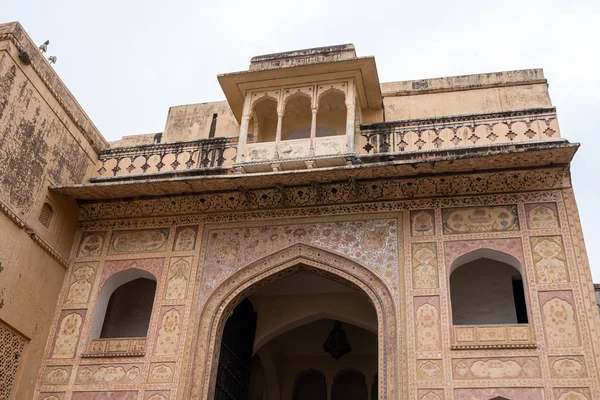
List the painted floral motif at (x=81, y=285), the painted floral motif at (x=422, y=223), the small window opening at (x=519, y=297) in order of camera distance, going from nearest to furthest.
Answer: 1. the painted floral motif at (x=422, y=223)
2. the painted floral motif at (x=81, y=285)
3. the small window opening at (x=519, y=297)

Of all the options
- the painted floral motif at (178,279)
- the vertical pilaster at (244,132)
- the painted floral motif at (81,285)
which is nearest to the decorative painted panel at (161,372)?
the painted floral motif at (178,279)

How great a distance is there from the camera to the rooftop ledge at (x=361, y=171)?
7512 mm

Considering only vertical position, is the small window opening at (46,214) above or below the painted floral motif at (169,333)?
above

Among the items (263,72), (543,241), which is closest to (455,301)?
(543,241)

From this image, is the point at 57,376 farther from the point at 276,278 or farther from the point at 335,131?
the point at 335,131

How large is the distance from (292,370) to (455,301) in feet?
13.1

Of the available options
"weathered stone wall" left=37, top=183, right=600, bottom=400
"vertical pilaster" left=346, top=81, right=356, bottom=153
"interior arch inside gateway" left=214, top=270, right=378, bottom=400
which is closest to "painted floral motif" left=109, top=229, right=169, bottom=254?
"weathered stone wall" left=37, top=183, right=600, bottom=400

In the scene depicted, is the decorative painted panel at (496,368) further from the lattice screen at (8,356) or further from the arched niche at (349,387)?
the arched niche at (349,387)

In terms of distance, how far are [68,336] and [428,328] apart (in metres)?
4.27

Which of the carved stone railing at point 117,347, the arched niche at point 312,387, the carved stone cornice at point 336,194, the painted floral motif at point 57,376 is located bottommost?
the painted floral motif at point 57,376

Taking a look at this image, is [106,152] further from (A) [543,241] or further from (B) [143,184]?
(A) [543,241]

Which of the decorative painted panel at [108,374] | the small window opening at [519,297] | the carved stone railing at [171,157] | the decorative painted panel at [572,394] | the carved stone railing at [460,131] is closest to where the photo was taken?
the decorative painted panel at [572,394]

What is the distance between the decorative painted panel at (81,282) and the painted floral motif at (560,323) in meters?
5.39

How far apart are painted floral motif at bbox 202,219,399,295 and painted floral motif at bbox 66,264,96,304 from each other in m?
→ 1.53
